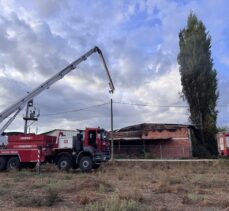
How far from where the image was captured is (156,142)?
5066 centimetres

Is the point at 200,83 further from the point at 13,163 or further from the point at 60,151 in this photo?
the point at 13,163

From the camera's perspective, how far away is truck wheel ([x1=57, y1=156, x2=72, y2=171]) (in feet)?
90.2

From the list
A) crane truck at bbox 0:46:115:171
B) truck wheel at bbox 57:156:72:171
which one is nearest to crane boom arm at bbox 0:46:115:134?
crane truck at bbox 0:46:115:171

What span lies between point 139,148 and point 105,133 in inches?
926

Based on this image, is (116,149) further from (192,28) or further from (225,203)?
(225,203)

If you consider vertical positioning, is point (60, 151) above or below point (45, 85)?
below

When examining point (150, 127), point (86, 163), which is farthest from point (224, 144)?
point (86, 163)

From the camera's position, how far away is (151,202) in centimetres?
1242

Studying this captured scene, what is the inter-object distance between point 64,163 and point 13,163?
12.8 ft

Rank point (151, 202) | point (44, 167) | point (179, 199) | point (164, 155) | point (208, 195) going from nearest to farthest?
point (151, 202) → point (179, 199) → point (208, 195) → point (44, 167) → point (164, 155)

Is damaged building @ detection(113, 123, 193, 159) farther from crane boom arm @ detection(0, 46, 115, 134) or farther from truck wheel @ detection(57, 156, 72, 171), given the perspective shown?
truck wheel @ detection(57, 156, 72, 171)

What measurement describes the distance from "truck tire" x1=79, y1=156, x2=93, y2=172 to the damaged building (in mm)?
20696

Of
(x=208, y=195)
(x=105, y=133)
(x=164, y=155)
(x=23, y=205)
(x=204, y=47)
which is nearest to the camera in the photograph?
(x=23, y=205)

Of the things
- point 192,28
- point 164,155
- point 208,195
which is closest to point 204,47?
point 192,28
